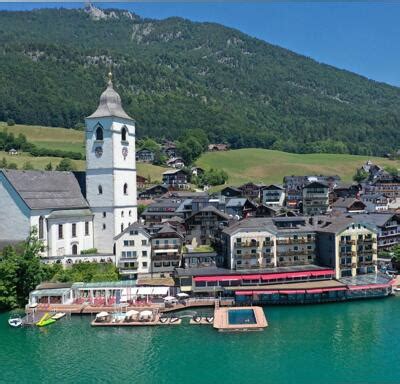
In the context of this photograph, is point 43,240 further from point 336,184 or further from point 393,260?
point 336,184

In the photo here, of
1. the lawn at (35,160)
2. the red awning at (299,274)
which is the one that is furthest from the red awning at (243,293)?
the lawn at (35,160)

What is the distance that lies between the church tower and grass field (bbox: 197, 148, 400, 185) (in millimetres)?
79414

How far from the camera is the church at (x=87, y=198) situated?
196ft

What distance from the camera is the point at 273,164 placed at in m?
171

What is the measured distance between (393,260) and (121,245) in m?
37.4

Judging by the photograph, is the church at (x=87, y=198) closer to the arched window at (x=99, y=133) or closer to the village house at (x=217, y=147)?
the arched window at (x=99, y=133)

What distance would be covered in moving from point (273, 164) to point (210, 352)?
134000mm

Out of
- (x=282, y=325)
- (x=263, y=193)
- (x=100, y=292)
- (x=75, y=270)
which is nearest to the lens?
(x=282, y=325)

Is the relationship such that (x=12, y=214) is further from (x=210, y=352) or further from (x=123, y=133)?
(x=210, y=352)

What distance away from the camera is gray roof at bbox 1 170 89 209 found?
59.7 meters

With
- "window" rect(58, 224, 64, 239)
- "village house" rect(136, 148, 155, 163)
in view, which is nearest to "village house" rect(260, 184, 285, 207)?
"window" rect(58, 224, 64, 239)

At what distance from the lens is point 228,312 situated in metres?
51.4

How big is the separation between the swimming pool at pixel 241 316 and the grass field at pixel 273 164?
93283 mm

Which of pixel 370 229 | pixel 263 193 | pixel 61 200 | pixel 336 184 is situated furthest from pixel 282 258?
pixel 336 184
